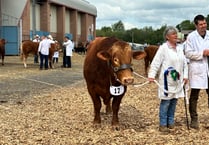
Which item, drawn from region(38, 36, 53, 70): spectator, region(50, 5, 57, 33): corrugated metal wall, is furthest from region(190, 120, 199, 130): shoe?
region(50, 5, 57, 33): corrugated metal wall

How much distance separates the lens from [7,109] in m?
9.97

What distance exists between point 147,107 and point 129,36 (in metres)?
71.1

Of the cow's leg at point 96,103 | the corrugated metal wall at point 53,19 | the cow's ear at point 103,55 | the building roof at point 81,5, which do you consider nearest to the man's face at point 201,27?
the cow's ear at point 103,55

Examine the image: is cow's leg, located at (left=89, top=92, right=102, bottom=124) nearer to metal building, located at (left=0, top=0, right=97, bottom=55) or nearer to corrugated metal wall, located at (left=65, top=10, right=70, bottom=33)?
metal building, located at (left=0, top=0, right=97, bottom=55)

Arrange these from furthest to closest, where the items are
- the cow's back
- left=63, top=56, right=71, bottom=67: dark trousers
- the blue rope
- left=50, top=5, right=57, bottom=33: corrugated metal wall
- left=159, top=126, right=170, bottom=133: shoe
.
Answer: left=50, top=5, right=57, bottom=33: corrugated metal wall
left=63, top=56, right=71, bottom=67: dark trousers
the cow's back
left=159, top=126, right=170, bottom=133: shoe
the blue rope

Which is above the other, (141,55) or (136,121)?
(141,55)

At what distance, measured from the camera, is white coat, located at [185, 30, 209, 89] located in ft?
24.7

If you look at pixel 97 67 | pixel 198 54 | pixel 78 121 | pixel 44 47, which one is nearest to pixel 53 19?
pixel 44 47

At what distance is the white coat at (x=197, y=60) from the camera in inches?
296

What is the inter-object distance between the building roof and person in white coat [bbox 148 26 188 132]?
159ft

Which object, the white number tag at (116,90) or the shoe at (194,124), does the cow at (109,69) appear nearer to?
the white number tag at (116,90)

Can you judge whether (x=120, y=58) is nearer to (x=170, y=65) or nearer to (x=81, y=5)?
(x=170, y=65)

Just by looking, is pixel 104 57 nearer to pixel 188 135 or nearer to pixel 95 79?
pixel 95 79

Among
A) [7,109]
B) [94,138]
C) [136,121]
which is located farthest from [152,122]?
[7,109]
